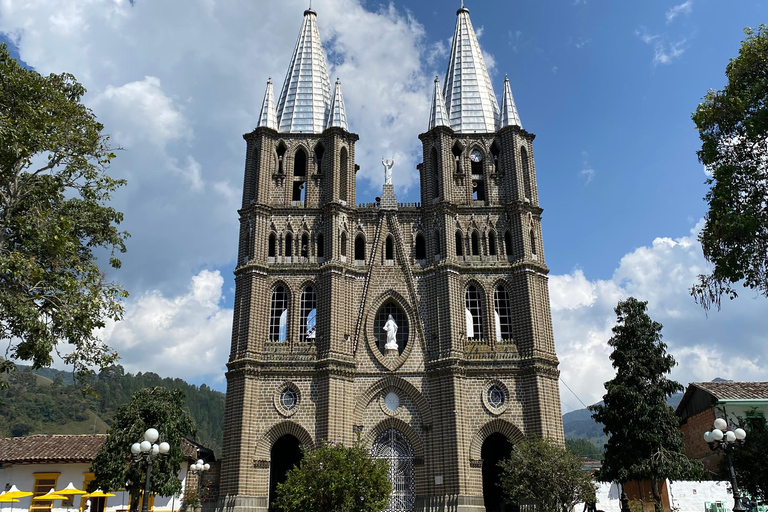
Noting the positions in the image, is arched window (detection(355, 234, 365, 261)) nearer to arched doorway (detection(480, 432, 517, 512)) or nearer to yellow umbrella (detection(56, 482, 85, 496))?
arched doorway (detection(480, 432, 517, 512))

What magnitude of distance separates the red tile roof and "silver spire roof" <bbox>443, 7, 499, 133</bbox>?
84.5ft

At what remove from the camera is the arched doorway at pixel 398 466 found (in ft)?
102

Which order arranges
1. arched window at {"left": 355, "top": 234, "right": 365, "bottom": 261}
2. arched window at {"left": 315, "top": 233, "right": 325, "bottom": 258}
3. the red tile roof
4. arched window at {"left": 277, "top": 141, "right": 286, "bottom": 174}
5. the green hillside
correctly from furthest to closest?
the green hillside, arched window at {"left": 277, "top": 141, "right": 286, "bottom": 174}, arched window at {"left": 355, "top": 234, "right": 365, "bottom": 261}, arched window at {"left": 315, "top": 233, "right": 325, "bottom": 258}, the red tile roof

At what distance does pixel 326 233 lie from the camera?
3544 centimetres

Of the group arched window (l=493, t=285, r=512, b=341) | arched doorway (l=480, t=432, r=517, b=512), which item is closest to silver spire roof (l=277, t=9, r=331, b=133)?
arched window (l=493, t=285, r=512, b=341)

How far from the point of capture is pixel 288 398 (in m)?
32.4

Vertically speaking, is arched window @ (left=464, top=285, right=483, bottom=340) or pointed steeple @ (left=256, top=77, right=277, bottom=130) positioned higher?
pointed steeple @ (left=256, top=77, right=277, bottom=130)

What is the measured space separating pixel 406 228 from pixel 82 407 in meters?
98.0

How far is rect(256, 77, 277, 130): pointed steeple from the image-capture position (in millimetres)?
37906

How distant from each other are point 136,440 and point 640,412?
22.1m

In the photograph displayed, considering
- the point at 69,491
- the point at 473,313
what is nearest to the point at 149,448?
the point at 69,491

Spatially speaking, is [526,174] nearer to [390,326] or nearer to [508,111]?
[508,111]

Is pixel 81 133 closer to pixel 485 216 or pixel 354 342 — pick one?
pixel 354 342

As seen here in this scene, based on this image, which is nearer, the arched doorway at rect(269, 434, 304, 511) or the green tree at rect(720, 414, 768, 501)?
the green tree at rect(720, 414, 768, 501)
